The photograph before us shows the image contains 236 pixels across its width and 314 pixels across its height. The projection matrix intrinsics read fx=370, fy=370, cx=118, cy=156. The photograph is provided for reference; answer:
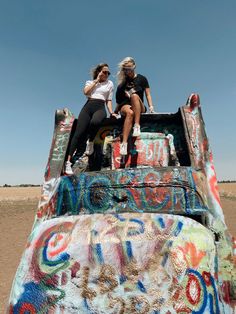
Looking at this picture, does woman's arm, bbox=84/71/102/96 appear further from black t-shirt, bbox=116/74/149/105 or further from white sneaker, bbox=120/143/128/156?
white sneaker, bbox=120/143/128/156

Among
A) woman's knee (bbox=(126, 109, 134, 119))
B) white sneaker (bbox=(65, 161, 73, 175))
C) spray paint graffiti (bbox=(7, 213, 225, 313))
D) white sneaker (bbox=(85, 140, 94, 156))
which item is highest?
woman's knee (bbox=(126, 109, 134, 119))

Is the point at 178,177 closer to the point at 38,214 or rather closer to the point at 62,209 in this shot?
the point at 62,209

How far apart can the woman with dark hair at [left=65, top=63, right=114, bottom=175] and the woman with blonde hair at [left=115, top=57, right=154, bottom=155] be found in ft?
0.49

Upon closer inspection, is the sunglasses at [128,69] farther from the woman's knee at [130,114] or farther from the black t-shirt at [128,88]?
the woman's knee at [130,114]

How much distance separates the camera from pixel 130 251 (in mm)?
2475

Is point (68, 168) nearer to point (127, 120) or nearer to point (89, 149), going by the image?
point (89, 149)

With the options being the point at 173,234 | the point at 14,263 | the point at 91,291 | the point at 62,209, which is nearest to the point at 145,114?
the point at 62,209

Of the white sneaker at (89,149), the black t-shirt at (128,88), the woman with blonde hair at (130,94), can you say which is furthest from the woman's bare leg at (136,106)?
the white sneaker at (89,149)

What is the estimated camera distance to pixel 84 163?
15.2 feet

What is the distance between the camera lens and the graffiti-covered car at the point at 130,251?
7.72ft

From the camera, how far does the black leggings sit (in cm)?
445

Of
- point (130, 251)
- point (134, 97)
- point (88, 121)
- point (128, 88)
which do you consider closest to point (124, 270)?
point (130, 251)

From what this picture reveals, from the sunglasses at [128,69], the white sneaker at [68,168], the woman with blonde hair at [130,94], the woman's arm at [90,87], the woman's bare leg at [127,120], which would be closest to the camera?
the white sneaker at [68,168]

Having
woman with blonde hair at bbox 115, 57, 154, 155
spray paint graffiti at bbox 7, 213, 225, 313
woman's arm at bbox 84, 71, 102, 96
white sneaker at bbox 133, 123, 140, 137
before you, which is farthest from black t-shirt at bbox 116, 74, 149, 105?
spray paint graffiti at bbox 7, 213, 225, 313
